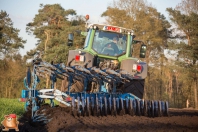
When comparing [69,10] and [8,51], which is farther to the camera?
[69,10]

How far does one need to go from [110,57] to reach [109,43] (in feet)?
1.63

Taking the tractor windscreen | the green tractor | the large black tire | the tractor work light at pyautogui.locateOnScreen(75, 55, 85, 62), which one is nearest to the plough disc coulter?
the tractor work light at pyautogui.locateOnScreen(75, 55, 85, 62)

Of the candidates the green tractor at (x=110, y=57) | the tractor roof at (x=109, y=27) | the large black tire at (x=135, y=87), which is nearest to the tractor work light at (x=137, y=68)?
the green tractor at (x=110, y=57)

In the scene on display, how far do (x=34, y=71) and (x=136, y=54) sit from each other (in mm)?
20741

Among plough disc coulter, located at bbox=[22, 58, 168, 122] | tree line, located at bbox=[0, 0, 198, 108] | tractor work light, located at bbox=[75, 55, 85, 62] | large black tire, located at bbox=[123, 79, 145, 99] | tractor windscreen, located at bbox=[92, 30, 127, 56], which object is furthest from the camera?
tree line, located at bbox=[0, 0, 198, 108]

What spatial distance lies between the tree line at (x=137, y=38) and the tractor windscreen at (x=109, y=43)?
1354 cm

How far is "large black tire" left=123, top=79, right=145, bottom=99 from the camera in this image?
29.2 ft

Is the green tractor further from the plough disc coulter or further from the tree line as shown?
the tree line

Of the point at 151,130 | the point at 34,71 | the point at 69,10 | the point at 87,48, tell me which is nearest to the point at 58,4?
the point at 69,10

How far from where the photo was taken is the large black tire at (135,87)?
29.2 feet

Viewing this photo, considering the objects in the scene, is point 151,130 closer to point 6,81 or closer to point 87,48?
point 87,48

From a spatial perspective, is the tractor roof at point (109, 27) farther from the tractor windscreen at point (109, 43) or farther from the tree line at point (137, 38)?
the tree line at point (137, 38)

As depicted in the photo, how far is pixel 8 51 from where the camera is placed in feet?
86.6

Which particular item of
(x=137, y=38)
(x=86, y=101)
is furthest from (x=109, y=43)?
(x=137, y=38)
